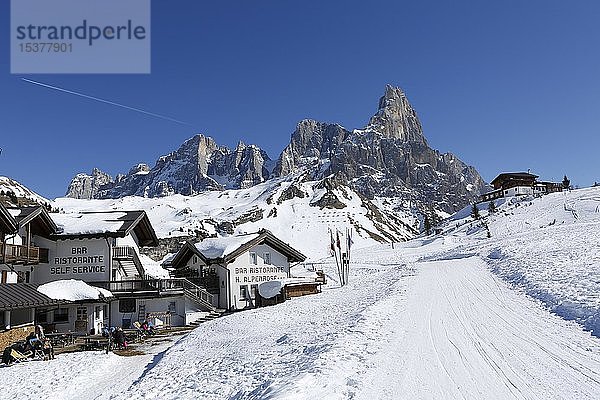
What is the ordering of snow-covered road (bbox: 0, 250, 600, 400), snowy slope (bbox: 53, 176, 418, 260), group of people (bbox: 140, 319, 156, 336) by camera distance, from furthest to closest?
snowy slope (bbox: 53, 176, 418, 260) < group of people (bbox: 140, 319, 156, 336) < snow-covered road (bbox: 0, 250, 600, 400)

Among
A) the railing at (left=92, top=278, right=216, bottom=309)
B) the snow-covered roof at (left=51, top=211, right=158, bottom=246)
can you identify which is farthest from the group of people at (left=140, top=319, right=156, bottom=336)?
the snow-covered roof at (left=51, top=211, right=158, bottom=246)

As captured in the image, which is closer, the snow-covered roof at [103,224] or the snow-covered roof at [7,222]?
the snow-covered roof at [7,222]

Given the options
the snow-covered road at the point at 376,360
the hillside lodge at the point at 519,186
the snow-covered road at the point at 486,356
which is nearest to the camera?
the snow-covered road at the point at 486,356

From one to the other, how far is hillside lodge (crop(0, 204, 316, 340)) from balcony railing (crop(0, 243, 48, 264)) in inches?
2.5

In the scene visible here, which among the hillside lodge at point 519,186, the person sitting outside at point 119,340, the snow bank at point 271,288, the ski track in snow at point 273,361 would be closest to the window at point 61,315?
the person sitting outside at point 119,340

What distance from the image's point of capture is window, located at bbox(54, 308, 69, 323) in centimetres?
3019

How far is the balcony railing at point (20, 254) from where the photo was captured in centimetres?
2749

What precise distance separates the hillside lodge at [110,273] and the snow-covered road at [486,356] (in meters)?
20.2

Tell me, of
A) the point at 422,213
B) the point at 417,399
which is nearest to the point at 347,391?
the point at 417,399

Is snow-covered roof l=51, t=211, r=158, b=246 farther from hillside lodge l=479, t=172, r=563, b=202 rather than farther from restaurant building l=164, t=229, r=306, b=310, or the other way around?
hillside lodge l=479, t=172, r=563, b=202

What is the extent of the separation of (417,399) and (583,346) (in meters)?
5.41

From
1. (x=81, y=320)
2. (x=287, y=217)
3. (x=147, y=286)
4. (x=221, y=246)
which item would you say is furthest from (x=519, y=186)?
(x=81, y=320)

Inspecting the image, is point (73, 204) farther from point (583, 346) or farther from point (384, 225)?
point (583, 346)

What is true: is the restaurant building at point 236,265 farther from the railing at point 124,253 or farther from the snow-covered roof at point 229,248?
the railing at point 124,253
